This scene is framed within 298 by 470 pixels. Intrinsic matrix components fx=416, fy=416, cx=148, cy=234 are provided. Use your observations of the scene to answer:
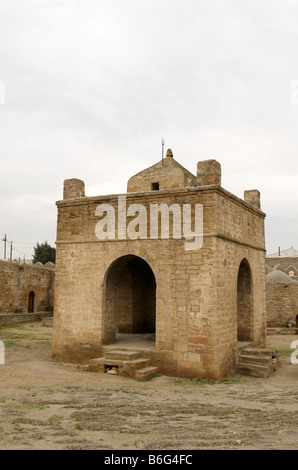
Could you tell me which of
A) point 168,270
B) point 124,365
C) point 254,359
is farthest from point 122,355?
point 254,359

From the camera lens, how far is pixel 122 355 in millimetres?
9977

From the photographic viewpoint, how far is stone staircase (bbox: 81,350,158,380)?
31.3 feet

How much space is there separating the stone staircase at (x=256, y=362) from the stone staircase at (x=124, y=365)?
2323mm

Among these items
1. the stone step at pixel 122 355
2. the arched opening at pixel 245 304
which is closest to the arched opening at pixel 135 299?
the stone step at pixel 122 355

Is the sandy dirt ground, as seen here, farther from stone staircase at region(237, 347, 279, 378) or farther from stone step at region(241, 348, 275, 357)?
stone step at region(241, 348, 275, 357)

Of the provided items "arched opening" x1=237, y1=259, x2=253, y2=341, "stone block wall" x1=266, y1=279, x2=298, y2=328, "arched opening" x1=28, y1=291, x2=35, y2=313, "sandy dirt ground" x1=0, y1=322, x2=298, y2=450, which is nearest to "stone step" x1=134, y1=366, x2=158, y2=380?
"sandy dirt ground" x1=0, y1=322, x2=298, y2=450

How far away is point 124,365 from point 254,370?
325cm

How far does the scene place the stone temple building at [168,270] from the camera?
960 cm

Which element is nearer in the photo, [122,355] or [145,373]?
[145,373]

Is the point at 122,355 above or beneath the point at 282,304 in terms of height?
beneath

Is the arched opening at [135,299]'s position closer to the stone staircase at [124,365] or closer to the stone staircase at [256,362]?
the stone staircase at [124,365]

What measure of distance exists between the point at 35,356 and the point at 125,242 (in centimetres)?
463

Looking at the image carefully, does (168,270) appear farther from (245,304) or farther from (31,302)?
(31,302)

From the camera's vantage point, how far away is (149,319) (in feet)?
46.9
